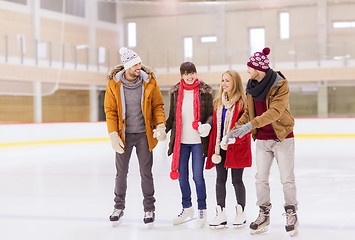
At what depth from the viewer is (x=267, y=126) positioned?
2924 mm

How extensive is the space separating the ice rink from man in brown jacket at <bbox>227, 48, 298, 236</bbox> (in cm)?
20

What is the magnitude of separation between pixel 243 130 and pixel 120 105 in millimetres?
830

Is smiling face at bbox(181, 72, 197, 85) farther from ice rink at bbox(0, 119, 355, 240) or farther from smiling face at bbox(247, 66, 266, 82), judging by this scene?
ice rink at bbox(0, 119, 355, 240)

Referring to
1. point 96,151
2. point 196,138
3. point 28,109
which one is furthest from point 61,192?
point 28,109

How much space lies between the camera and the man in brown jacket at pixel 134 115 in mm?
3059

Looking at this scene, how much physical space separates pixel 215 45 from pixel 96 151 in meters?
7.06

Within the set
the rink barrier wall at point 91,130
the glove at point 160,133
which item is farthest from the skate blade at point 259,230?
the rink barrier wall at point 91,130

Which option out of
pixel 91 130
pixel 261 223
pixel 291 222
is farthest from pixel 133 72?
pixel 91 130

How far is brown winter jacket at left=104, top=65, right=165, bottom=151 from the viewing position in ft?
10.0

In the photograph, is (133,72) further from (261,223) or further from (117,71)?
(261,223)

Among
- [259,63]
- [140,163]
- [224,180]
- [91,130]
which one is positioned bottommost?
[91,130]

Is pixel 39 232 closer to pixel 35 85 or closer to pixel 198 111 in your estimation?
pixel 198 111

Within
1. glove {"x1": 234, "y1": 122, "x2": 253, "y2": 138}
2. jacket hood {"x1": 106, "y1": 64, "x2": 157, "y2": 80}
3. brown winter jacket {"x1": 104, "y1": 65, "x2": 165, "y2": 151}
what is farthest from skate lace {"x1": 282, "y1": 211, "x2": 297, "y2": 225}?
jacket hood {"x1": 106, "y1": 64, "x2": 157, "y2": 80}

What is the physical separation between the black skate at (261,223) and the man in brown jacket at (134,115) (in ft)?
2.21
